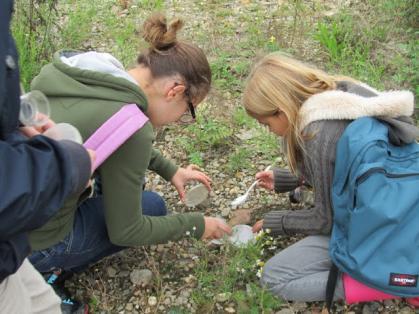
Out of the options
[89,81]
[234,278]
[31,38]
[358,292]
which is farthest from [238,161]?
[31,38]

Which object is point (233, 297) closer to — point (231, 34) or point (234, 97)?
point (234, 97)

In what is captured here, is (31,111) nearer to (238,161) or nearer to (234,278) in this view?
(234,278)

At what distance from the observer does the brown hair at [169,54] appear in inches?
76.2

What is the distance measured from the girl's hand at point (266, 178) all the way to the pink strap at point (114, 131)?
0.99 meters

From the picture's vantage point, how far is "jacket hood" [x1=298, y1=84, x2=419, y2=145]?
197 centimetres

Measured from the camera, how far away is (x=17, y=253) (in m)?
1.32

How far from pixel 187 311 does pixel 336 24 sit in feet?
7.74

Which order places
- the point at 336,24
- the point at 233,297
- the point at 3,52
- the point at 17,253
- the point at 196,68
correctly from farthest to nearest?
the point at 336,24
the point at 233,297
the point at 196,68
the point at 17,253
the point at 3,52

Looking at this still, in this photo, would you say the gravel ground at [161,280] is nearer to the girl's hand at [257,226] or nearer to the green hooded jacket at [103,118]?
the girl's hand at [257,226]

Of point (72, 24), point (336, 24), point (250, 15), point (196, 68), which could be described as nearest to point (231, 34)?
point (250, 15)

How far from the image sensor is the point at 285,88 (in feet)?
6.85

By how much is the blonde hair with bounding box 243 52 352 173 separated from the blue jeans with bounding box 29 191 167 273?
2.50 ft

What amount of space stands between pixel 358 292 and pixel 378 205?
43 cm

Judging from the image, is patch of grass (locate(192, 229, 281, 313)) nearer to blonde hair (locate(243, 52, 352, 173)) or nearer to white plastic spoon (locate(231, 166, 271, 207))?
white plastic spoon (locate(231, 166, 271, 207))
